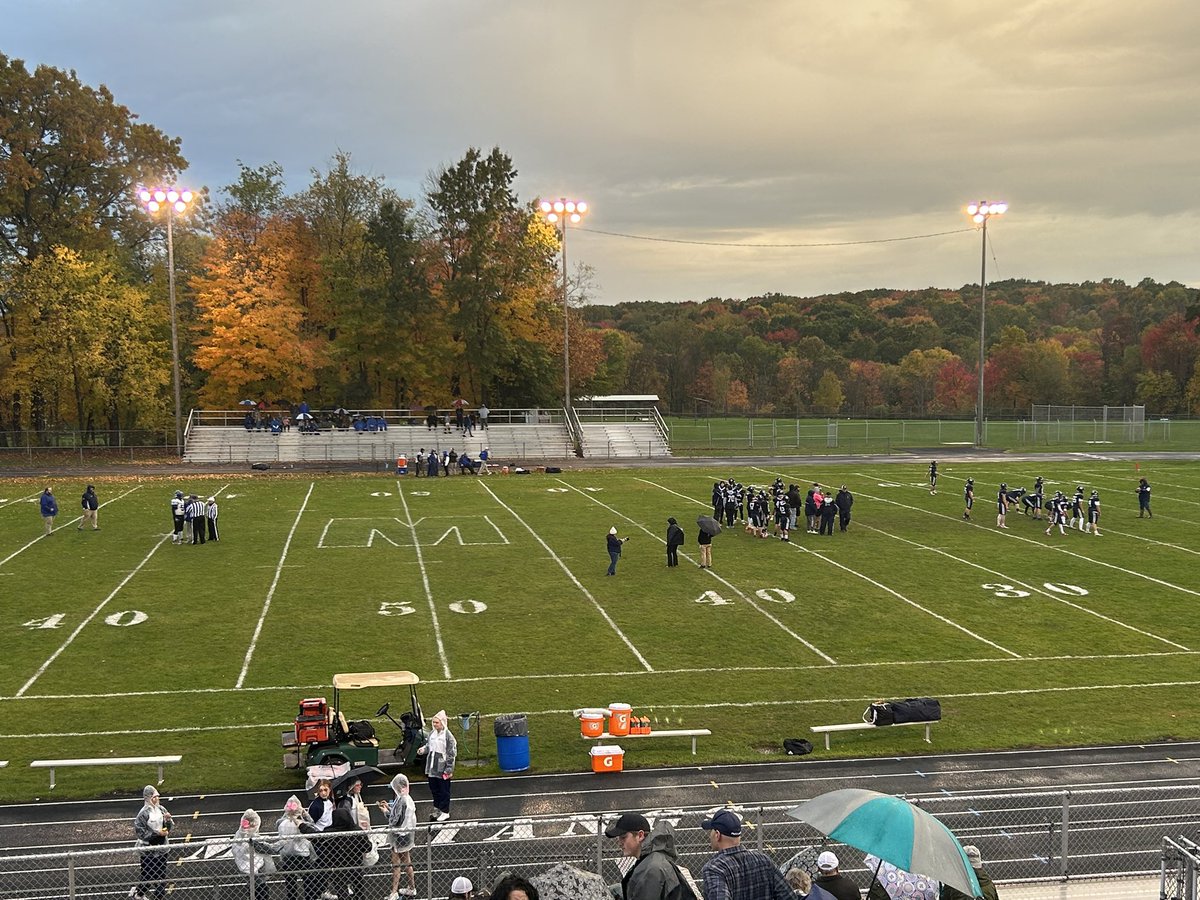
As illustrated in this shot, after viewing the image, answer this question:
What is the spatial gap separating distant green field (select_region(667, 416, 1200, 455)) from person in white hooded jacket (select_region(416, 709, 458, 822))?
4648 cm

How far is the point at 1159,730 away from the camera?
16297 mm

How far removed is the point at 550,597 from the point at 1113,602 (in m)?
13.7

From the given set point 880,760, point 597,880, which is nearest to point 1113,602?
point 880,760

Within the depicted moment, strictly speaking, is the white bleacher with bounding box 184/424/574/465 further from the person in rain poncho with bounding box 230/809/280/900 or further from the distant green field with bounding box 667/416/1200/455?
the person in rain poncho with bounding box 230/809/280/900

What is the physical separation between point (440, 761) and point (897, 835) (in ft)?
21.9

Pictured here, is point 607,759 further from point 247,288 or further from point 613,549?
point 247,288

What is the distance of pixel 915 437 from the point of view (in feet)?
250

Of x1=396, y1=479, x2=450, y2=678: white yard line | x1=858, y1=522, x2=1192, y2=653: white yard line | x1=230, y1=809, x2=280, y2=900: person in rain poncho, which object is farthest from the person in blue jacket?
x1=858, y1=522, x2=1192, y2=653: white yard line

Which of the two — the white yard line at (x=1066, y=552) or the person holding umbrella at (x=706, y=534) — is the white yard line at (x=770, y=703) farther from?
the person holding umbrella at (x=706, y=534)

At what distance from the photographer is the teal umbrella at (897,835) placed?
23.1 feet

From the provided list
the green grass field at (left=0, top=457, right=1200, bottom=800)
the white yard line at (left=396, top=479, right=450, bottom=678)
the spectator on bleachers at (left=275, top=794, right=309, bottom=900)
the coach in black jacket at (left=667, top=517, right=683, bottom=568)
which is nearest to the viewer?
the spectator on bleachers at (left=275, top=794, right=309, bottom=900)

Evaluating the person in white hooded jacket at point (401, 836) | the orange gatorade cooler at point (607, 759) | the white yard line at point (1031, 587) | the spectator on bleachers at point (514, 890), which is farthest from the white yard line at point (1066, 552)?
the spectator on bleachers at point (514, 890)

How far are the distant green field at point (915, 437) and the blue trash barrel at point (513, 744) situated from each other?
146ft

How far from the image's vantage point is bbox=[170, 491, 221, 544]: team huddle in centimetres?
3064
